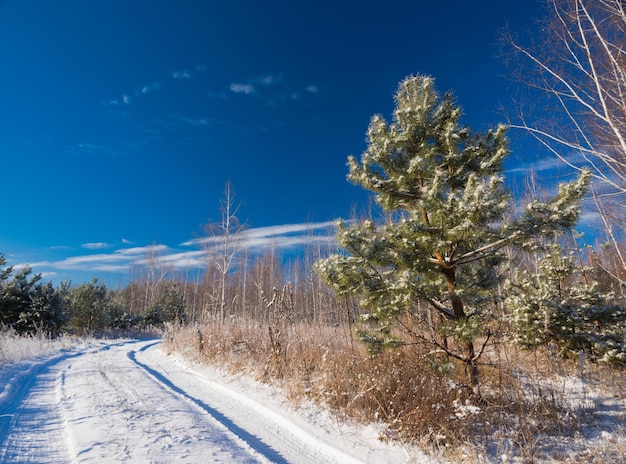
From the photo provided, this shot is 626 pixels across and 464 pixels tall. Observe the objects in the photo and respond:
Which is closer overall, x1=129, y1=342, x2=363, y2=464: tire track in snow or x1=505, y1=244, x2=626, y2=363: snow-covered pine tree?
x1=129, y1=342, x2=363, y2=464: tire track in snow

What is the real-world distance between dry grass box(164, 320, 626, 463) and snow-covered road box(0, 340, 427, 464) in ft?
1.09

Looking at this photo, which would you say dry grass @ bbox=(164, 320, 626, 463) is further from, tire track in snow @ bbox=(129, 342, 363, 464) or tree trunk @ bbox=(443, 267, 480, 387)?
tire track in snow @ bbox=(129, 342, 363, 464)

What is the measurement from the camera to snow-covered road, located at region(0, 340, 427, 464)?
280 centimetres

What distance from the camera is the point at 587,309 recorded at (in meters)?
6.34

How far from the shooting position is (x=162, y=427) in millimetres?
3377

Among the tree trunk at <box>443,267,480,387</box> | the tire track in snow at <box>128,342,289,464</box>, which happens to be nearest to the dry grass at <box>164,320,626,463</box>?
the tree trunk at <box>443,267,480,387</box>

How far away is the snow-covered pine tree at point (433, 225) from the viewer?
356 centimetres

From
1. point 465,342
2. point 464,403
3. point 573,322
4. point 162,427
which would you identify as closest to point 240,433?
point 162,427

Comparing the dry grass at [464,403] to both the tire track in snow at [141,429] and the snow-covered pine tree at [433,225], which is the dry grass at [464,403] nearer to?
the snow-covered pine tree at [433,225]

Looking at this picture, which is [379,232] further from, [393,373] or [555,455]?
[555,455]

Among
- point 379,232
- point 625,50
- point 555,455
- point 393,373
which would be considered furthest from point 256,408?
point 625,50

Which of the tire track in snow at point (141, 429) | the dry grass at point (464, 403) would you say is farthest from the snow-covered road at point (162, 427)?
the dry grass at point (464, 403)

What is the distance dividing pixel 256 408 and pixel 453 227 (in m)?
3.97

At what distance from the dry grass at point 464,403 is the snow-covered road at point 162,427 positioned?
13.0 inches
